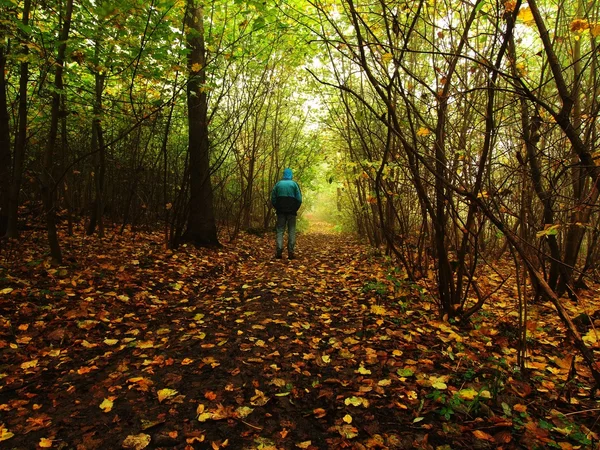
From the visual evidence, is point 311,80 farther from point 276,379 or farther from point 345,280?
point 276,379

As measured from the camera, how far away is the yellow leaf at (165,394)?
2470mm

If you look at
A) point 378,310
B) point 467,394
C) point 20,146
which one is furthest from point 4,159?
point 467,394

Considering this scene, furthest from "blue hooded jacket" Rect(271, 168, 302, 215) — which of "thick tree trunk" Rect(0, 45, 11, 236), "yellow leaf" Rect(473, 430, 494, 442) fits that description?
"yellow leaf" Rect(473, 430, 494, 442)

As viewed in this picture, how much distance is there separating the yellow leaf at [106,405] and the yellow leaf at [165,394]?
0.32m

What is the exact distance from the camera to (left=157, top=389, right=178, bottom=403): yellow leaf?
8.10 feet

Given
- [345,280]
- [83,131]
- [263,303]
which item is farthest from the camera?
[83,131]

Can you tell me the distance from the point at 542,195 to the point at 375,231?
6157mm

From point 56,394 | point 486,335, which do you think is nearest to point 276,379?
point 56,394

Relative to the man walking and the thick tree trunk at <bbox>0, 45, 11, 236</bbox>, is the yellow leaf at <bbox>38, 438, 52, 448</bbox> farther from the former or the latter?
the man walking

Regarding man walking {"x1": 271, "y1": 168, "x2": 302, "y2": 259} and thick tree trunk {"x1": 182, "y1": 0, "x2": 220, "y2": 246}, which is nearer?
thick tree trunk {"x1": 182, "y1": 0, "x2": 220, "y2": 246}

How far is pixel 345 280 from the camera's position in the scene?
590 cm

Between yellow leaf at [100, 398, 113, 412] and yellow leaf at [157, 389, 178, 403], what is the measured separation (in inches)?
12.4

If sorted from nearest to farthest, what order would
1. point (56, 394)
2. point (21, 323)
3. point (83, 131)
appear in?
1. point (56, 394)
2. point (21, 323)
3. point (83, 131)

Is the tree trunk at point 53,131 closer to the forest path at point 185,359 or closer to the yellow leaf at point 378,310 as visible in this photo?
the forest path at point 185,359
